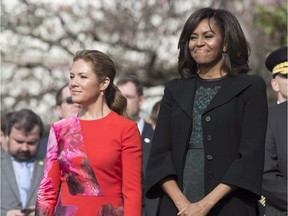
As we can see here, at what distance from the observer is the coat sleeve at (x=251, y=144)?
539cm

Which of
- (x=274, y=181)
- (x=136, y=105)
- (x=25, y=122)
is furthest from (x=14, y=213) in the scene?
(x=274, y=181)

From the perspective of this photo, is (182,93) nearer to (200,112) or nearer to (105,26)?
(200,112)

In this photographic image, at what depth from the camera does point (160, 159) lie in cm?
562

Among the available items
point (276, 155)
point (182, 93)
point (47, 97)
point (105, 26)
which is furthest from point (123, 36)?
point (182, 93)

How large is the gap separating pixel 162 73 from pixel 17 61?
118 inches

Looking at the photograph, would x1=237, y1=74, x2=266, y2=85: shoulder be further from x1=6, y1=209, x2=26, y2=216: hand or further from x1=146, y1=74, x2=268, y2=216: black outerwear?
x1=6, y1=209, x2=26, y2=216: hand

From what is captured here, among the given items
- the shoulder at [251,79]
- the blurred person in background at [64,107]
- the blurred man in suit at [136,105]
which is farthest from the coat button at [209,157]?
the blurred person in background at [64,107]

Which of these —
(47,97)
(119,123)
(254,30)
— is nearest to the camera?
(119,123)

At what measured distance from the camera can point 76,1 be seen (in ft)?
62.4

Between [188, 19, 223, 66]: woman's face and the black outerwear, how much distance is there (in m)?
0.15

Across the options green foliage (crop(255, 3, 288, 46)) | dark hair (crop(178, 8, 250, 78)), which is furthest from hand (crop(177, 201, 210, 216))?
green foliage (crop(255, 3, 288, 46))

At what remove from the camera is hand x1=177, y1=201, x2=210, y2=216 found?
5352 millimetres

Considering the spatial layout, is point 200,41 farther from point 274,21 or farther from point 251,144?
point 274,21

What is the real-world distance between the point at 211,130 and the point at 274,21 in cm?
1410
